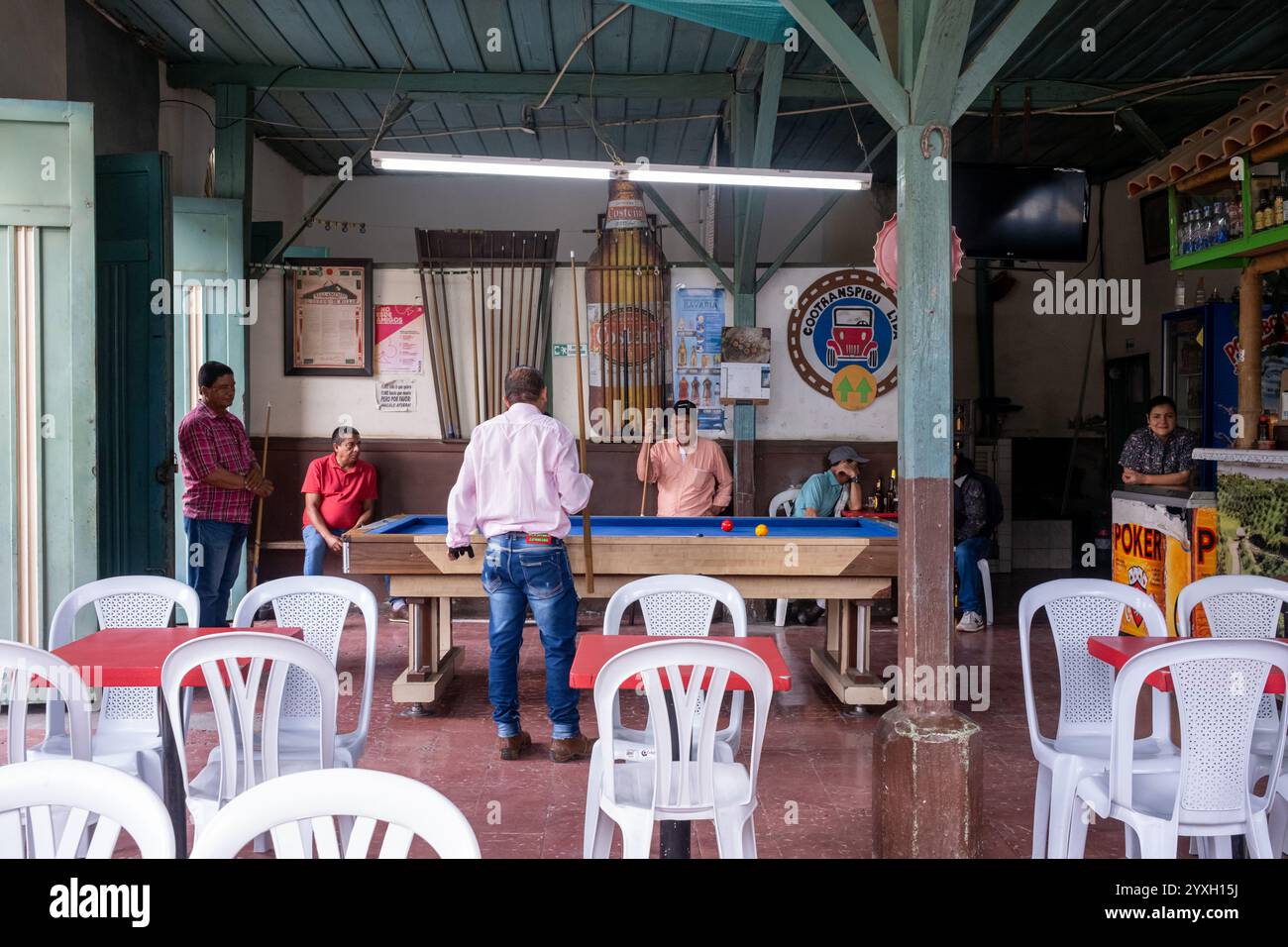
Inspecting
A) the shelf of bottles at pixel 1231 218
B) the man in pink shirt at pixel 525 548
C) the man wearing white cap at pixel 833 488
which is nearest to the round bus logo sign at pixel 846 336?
the man wearing white cap at pixel 833 488

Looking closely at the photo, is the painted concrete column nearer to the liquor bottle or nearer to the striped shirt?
the striped shirt

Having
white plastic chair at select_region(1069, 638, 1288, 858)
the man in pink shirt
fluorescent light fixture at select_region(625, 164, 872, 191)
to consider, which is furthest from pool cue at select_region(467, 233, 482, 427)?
white plastic chair at select_region(1069, 638, 1288, 858)

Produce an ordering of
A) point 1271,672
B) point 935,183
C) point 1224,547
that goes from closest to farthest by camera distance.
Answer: point 1271,672, point 935,183, point 1224,547

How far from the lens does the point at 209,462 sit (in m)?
→ 5.41

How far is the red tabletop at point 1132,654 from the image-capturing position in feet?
9.35

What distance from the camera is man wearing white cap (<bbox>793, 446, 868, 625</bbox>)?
7105 mm

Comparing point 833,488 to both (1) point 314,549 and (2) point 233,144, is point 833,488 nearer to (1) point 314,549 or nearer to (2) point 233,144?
(1) point 314,549

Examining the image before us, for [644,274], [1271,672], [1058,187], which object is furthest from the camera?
[644,274]

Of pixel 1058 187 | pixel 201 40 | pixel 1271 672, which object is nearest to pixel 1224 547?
pixel 1058 187

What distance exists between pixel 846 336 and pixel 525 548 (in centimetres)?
412

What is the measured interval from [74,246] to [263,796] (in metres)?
4.13

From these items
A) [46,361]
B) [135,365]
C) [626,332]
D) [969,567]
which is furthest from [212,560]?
[969,567]

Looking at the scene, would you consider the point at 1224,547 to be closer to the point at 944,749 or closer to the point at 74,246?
the point at 944,749

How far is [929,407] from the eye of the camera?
10.3 feet
